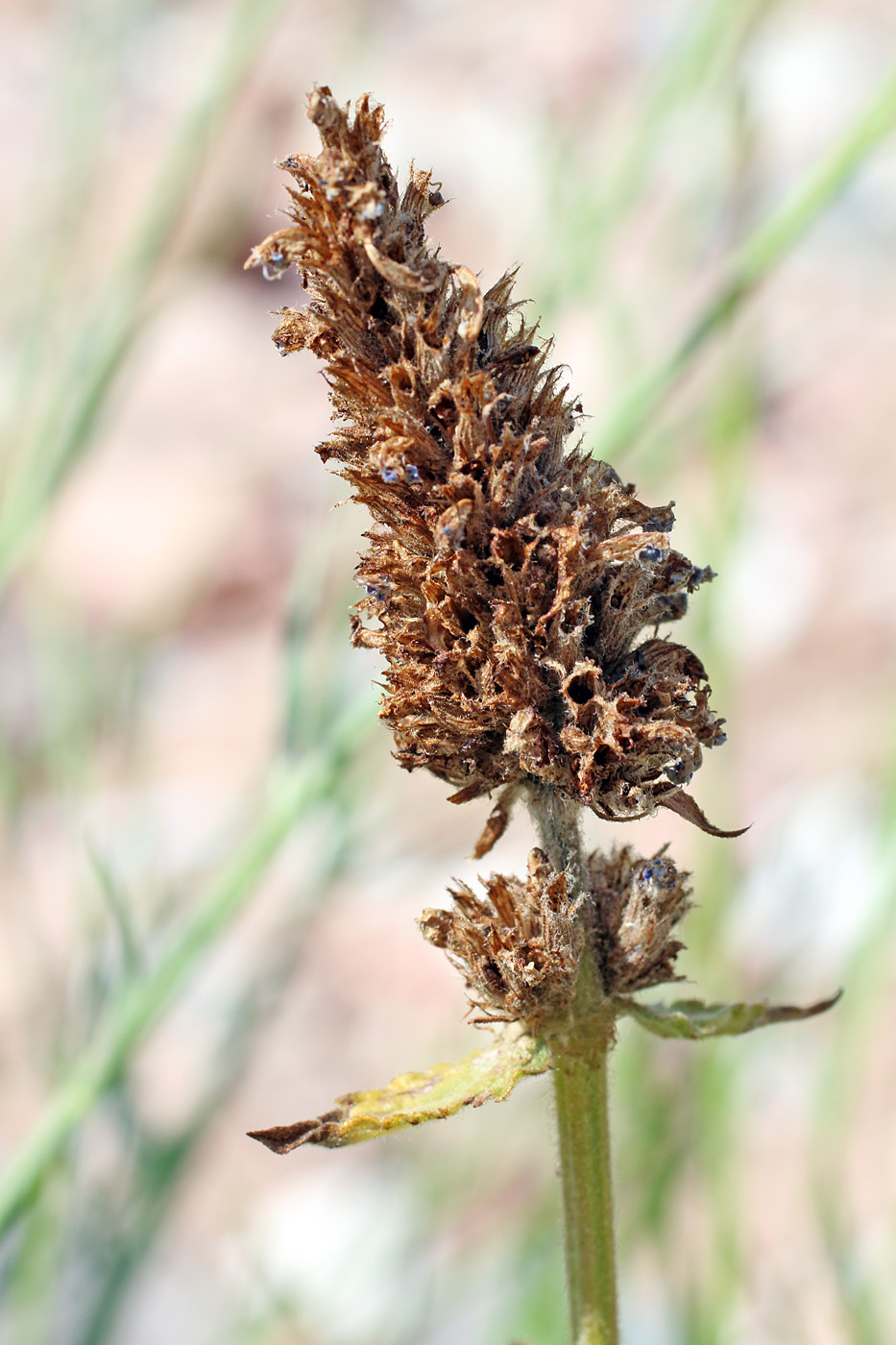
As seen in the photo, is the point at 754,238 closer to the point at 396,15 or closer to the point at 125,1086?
the point at 125,1086

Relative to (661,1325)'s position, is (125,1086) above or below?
above

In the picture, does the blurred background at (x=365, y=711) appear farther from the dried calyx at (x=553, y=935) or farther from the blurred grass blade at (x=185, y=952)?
the dried calyx at (x=553, y=935)

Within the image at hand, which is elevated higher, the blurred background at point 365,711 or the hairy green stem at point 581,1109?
the blurred background at point 365,711

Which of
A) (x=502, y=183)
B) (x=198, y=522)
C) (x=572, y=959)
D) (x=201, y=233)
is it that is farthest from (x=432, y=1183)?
(x=201, y=233)

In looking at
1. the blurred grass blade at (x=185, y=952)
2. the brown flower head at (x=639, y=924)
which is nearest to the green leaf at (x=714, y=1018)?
the brown flower head at (x=639, y=924)

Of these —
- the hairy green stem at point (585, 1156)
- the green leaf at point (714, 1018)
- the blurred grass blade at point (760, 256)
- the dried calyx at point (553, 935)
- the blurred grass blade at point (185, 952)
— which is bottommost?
the hairy green stem at point (585, 1156)

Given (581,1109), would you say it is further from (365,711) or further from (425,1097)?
(365,711)
